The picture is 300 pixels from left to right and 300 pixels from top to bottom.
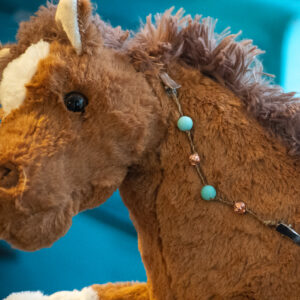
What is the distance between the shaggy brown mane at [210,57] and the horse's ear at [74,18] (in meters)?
0.04

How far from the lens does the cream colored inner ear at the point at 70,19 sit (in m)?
0.44

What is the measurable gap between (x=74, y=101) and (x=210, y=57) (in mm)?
190

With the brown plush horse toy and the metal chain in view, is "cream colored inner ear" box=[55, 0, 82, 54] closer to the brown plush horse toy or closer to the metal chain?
the brown plush horse toy

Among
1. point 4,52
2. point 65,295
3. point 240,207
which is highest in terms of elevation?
point 4,52

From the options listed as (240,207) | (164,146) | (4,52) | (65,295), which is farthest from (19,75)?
(65,295)

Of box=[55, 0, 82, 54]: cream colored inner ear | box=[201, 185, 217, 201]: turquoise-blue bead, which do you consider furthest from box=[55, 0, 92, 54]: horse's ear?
box=[201, 185, 217, 201]: turquoise-blue bead

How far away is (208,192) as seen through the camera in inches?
19.2

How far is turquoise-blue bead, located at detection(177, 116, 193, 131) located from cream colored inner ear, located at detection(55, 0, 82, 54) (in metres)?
0.15

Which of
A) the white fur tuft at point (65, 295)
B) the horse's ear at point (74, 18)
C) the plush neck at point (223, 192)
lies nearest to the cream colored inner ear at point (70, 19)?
the horse's ear at point (74, 18)

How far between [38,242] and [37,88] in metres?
0.17

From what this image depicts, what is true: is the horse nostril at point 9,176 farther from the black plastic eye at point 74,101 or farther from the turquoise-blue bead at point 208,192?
the turquoise-blue bead at point 208,192

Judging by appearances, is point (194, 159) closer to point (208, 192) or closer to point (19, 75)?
point (208, 192)

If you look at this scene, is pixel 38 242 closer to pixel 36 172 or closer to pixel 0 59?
pixel 36 172

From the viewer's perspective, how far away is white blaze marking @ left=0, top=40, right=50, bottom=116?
0.45 m
